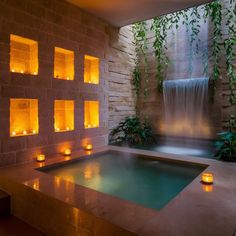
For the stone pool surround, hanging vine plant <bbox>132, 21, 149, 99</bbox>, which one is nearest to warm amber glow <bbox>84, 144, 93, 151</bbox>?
the stone pool surround

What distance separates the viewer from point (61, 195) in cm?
163

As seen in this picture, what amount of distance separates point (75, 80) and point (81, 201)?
83.4 inches

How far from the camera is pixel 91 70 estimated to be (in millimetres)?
3775

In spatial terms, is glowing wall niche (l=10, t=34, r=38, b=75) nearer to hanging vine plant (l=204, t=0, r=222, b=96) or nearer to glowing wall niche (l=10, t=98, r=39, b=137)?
glowing wall niche (l=10, t=98, r=39, b=137)

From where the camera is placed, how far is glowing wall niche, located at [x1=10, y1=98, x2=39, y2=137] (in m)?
2.72

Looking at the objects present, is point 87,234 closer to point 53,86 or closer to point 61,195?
point 61,195

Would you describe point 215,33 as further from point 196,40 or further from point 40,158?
point 40,158

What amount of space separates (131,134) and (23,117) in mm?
2141

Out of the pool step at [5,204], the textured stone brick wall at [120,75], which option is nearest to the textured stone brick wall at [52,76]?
the textured stone brick wall at [120,75]

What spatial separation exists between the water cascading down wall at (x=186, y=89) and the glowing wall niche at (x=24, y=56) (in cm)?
255

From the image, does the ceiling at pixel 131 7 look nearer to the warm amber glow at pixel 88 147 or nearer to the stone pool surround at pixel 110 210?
the warm amber glow at pixel 88 147

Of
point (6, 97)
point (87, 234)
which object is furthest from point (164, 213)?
point (6, 97)

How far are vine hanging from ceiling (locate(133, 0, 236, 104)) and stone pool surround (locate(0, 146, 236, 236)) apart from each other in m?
2.25

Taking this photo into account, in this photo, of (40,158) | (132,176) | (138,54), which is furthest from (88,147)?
(138,54)
